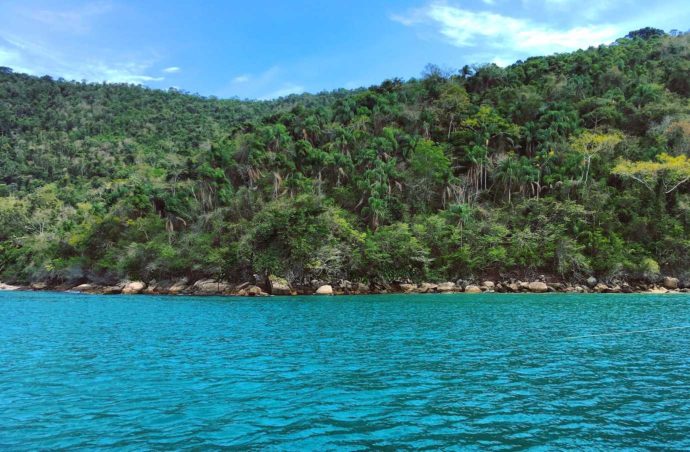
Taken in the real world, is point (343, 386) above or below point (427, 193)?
below

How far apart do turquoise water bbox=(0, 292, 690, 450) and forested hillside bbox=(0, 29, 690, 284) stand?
26669 mm

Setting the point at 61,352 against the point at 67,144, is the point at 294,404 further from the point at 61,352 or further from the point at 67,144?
the point at 67,144

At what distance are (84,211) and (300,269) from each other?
142 ft

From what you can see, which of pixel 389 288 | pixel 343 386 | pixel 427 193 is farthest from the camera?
pixel 427 193

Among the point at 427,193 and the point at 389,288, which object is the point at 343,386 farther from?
the point at 427,193

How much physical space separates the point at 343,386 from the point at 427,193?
48624mm

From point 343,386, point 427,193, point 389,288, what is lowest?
point 389,288

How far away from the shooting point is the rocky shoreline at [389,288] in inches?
1793

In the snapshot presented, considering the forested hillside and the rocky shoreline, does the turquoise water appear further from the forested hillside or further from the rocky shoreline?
the forested hillside

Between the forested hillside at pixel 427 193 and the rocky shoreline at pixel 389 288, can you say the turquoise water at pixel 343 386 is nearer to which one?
the rocky shoreline at pixel 389 288

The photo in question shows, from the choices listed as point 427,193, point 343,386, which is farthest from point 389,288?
point 343,386

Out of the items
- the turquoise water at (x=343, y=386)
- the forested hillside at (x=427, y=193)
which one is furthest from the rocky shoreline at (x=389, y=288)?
the turquoise water at (x=343, y=386)

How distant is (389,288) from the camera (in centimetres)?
4806

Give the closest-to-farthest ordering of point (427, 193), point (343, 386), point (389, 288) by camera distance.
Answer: point (343, 386), point (389, 288), point (427, 193)
